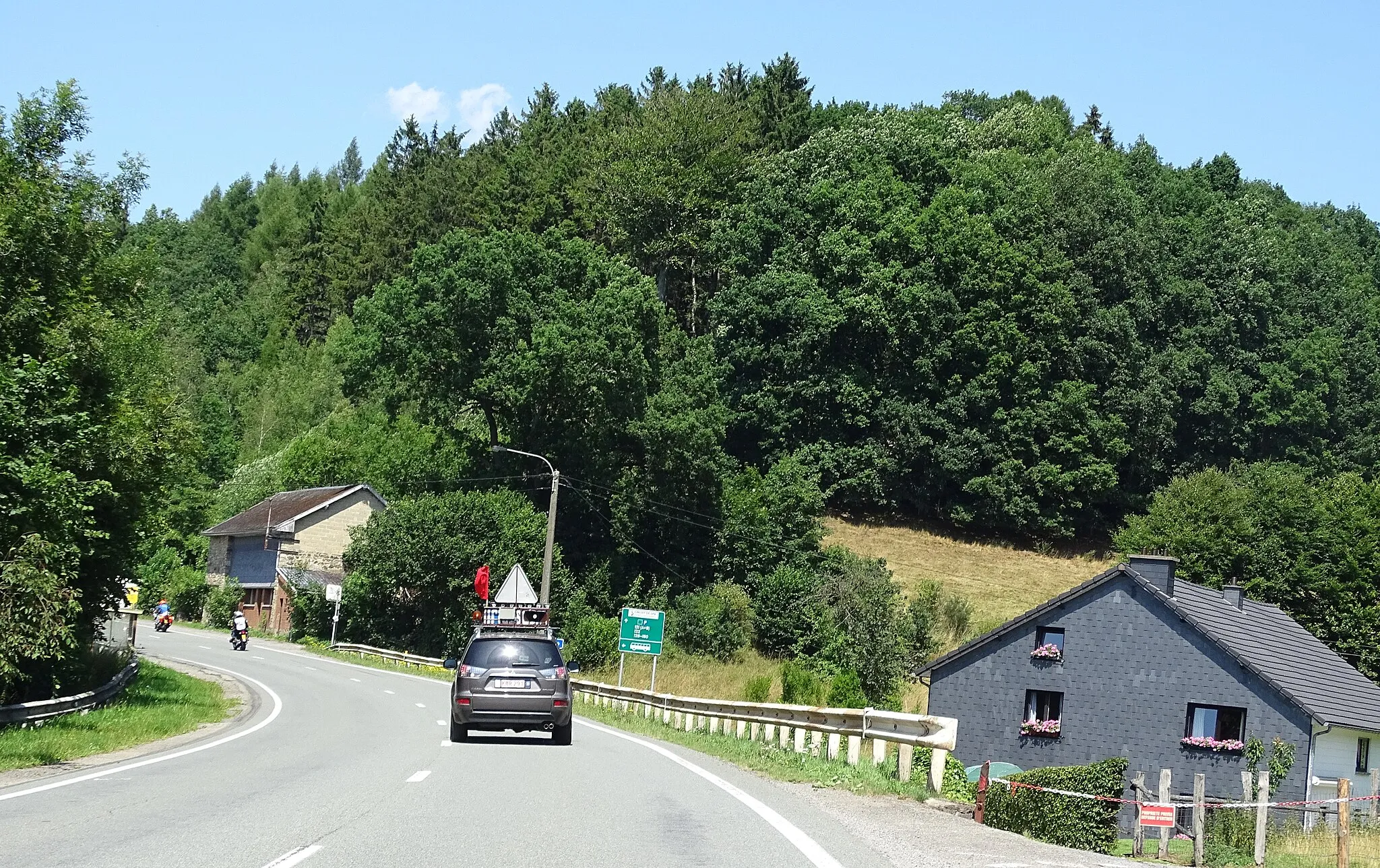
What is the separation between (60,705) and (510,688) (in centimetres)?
784

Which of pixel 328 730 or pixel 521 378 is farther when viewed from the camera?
pixel 521 378

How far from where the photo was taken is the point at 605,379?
202 feet

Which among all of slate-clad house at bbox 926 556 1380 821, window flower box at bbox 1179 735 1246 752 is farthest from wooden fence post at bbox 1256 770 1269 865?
window flower box at bbox 1179 735 1246 752

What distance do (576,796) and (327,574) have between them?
67.3 metres

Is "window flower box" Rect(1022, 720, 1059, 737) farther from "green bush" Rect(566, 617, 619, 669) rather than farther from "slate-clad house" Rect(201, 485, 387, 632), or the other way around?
"slate-clad house" Rect(201, 485, 387, 632)

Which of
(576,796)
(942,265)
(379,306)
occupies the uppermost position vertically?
(942,265)

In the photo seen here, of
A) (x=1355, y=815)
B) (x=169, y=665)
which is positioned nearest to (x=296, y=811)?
(x=1355, y=815)

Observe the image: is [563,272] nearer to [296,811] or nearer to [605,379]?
[605,379]

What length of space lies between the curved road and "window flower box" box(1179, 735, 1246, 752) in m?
26.1

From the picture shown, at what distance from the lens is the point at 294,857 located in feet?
30.5

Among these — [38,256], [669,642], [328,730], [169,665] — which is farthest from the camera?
[669,642]

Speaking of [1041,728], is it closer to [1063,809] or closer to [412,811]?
[1063,809]

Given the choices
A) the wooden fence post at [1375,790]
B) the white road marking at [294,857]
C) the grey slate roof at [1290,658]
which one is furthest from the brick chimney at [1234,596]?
the white road marking at [294,857]

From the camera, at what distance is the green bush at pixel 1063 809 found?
15.1 m
